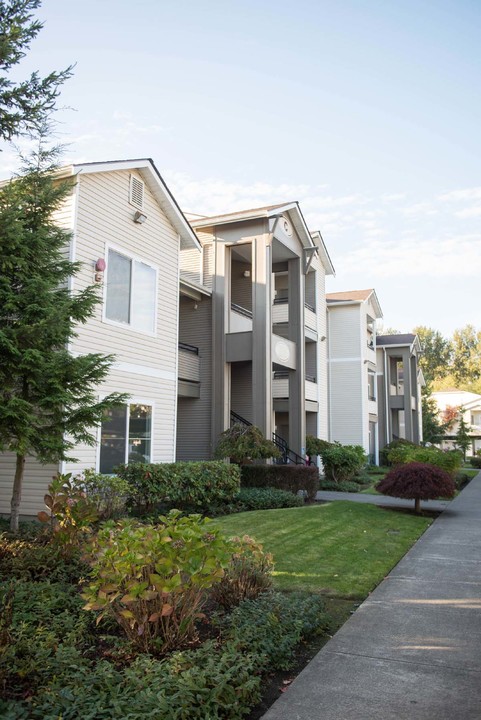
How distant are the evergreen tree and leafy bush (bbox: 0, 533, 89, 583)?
1579 millimetres

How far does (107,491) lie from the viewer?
1127 centimetres

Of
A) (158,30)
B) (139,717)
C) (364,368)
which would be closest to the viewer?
(139,717)

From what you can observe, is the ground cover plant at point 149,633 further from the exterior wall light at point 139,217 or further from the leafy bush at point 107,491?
the exterior wall light at point 139,217

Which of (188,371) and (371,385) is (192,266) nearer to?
(188,371)

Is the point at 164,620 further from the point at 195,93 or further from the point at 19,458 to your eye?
the point at 195,93

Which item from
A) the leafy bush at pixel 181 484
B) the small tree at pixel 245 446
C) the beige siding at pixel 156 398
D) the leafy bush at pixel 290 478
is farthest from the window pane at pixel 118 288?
the leafy bush at pixel 290 478

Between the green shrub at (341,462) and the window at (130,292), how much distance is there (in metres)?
11.3

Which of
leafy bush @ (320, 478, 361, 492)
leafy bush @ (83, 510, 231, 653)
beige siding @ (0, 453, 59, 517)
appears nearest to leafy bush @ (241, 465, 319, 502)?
leafy bush @ (320, 478, 361, 492)

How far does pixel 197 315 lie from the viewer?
20797mm

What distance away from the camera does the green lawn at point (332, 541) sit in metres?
7.93

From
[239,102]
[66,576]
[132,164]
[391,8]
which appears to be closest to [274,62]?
[239,102]

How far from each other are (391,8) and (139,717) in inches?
466

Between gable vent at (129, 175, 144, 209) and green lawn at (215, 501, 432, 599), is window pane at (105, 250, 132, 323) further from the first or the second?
green lawn at (215, 501, 432, 599)

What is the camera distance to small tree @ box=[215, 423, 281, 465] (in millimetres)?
17797
